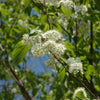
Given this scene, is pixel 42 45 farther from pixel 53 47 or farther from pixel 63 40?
pixel 63 40

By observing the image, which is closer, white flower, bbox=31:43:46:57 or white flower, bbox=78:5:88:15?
white flower, bbox=31:43:46:57

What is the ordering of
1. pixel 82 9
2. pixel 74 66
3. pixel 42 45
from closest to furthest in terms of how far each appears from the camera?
1. pixel 42 45
2. pixel 74 66
3. pixel 82 9

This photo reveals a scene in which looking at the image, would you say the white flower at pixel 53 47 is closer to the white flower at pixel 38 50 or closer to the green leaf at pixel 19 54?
the white flower at pixel 38 50

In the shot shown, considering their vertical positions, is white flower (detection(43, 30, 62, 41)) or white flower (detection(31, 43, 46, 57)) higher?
white flower (detection(43, 30, 62, 41))

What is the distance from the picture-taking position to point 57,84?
10.3ft

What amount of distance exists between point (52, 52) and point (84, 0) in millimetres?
1144

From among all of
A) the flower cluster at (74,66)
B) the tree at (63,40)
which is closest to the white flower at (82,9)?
the tree at (63,40)

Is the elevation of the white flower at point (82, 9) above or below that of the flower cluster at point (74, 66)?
above

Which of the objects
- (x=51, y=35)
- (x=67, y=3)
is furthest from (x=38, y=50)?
(x=67, y=3)

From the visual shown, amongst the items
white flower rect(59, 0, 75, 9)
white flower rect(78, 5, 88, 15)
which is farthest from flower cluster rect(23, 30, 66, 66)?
white flower rect(78, 5, 88, 15)

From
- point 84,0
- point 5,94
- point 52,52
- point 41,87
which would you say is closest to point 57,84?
point 41,87

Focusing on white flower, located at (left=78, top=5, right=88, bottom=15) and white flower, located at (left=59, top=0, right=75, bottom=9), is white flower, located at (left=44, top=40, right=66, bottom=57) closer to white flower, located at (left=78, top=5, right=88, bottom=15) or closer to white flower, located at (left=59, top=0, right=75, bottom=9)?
white flower, located at (left=59, top=0, right=75, bottom=9)

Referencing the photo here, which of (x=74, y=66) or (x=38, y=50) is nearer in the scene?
(x=38, y=50)

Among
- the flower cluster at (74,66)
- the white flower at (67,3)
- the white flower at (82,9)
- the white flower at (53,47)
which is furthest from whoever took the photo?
the white flower at (82,9)
